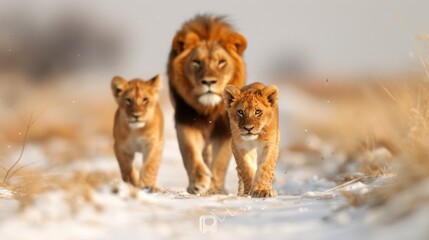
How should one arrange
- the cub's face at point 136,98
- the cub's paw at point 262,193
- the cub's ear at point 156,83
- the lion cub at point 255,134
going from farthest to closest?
1. the cub's ear at point 156,83
2. the cub's face at point 136,98
3. the lion cub at point 255,134
4. the cub's paw at point 262,193

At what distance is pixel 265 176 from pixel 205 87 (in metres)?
1.97

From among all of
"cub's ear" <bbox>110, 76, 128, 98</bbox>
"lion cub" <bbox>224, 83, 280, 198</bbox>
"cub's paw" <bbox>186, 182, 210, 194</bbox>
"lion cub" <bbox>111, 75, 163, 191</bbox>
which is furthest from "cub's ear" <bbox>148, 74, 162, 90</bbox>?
"lion cub" <bbox>224, 83, 280, 198</bbox>

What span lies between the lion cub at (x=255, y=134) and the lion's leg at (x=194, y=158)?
1.23m

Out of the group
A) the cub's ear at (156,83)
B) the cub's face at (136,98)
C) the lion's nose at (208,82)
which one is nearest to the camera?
the cub's face at (136,98)

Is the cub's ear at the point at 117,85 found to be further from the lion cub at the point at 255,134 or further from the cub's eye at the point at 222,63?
the lion cub at the point at 255,134

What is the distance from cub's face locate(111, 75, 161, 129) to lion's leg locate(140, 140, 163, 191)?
25 centimetres

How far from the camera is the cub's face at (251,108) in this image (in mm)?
5621

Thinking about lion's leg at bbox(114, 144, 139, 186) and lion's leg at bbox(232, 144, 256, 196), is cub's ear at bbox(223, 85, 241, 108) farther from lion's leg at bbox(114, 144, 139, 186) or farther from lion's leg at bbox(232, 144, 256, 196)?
lion's leg at bbox(114, 144, 139, 186)

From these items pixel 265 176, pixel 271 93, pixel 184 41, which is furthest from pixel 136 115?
pixel 265 176

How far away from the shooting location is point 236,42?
25.5 feet

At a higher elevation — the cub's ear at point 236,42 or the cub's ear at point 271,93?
the cub's ear at point 236,42

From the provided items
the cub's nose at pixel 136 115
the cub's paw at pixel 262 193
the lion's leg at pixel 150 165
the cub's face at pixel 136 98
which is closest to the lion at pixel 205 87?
the lion's leg at pixel 150 165

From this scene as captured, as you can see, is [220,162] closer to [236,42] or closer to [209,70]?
[209,70]

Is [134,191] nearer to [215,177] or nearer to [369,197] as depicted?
[369,197]
